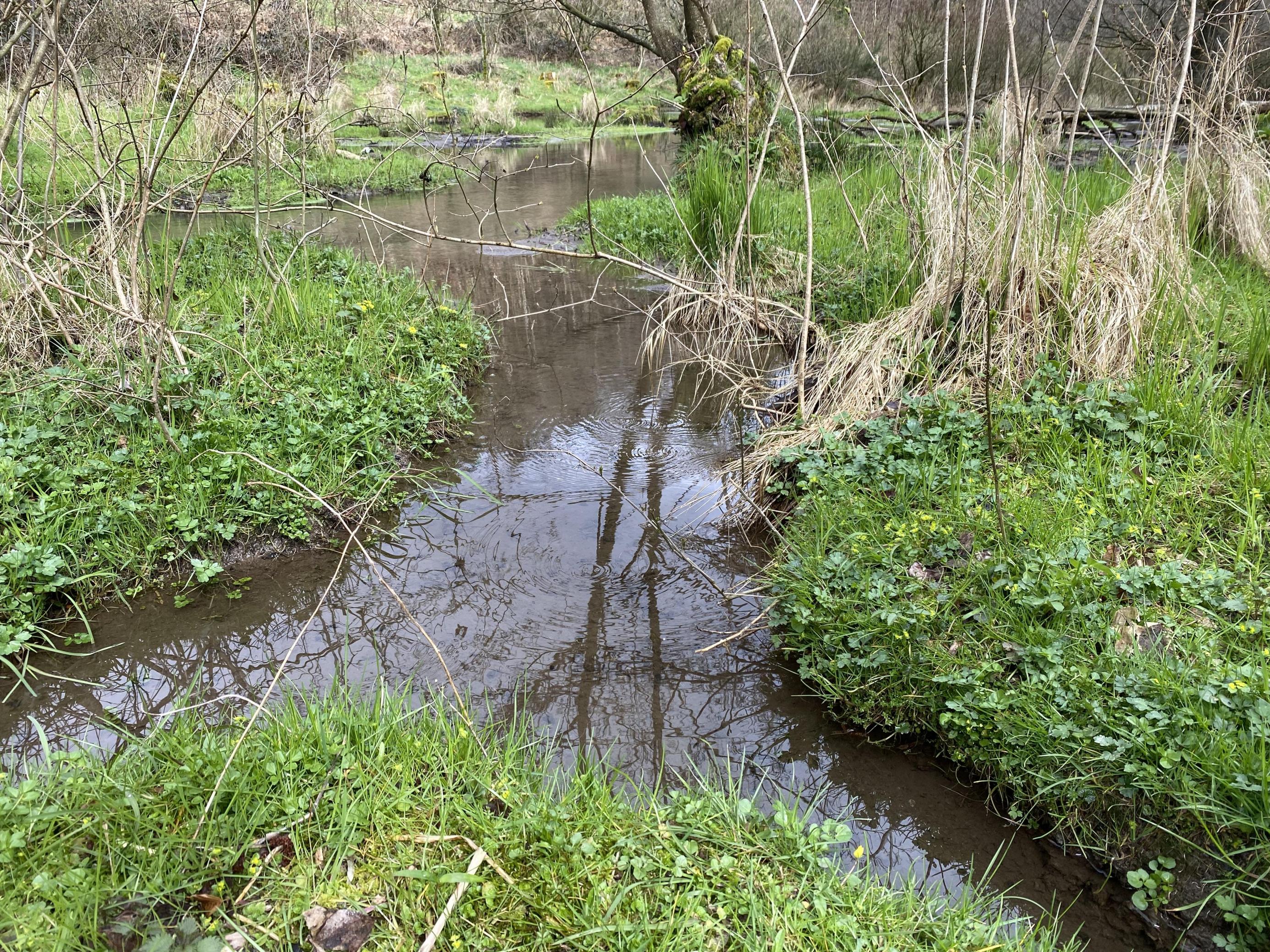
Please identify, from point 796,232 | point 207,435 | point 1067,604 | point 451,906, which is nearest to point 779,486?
point 1067,604

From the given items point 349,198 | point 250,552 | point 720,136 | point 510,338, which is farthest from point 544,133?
point 250,552

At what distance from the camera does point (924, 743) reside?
9.39ft

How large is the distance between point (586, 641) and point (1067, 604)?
180 centimetres

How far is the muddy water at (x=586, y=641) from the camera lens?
103 inches

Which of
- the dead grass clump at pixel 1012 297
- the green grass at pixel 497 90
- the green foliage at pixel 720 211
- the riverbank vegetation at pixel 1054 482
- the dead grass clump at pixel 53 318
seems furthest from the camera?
A: the green grass at pixel 497 90

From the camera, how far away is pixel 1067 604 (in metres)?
2.75

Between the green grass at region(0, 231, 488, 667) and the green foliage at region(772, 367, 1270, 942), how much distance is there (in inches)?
94.5

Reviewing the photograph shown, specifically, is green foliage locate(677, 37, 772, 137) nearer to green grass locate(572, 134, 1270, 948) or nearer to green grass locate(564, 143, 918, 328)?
green grass locate(564, 143, 918, 328)

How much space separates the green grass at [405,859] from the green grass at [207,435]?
1389 millimetres

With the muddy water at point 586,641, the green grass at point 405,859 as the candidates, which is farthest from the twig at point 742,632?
the green grass at point 405,859

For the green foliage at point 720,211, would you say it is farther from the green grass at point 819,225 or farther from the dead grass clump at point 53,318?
the dead grass clump at point 53,318

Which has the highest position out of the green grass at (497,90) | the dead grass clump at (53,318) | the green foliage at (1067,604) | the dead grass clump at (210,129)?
the green grass at (497,90)

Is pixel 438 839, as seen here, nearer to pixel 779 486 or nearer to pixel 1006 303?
pixel 779 486

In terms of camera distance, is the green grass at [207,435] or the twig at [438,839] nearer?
the twig at [438,839]
